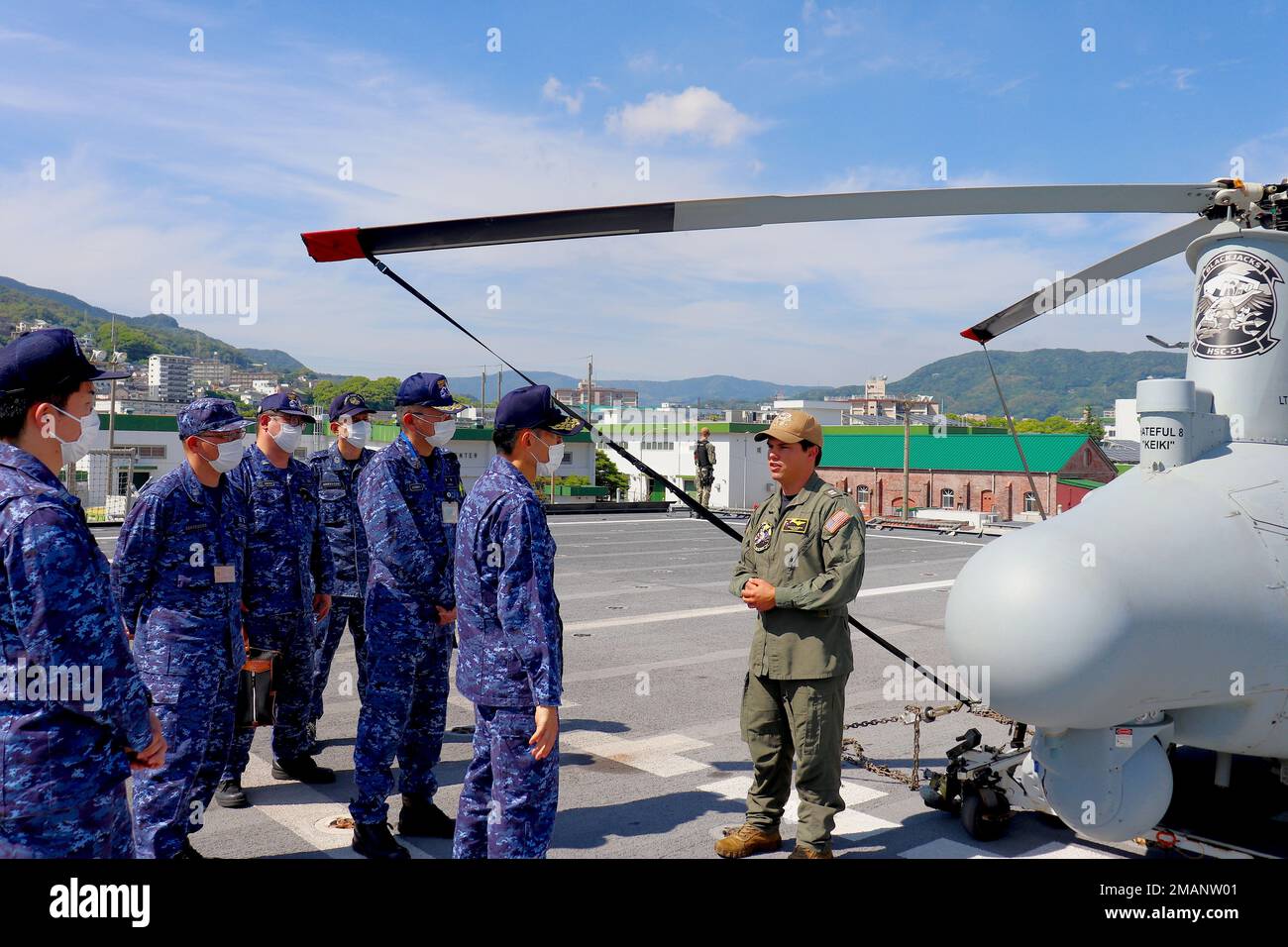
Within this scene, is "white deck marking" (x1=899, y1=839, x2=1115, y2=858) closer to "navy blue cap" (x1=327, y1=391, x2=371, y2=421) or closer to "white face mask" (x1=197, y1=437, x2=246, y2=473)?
"white face mask" (x1=197, y1=437, x2=246, y2=473)

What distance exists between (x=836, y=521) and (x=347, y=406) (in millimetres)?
3872

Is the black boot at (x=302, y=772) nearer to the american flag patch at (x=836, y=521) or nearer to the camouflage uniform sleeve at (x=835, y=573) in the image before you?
the camouflage uniform sleeve at (x=835, y=573)

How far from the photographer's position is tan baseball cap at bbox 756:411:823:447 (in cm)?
466

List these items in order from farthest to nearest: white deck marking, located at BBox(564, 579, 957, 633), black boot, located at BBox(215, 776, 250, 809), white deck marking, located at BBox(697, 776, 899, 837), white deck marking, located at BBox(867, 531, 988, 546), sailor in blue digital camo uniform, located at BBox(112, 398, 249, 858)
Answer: white deck marking, located at BBox(867, 531, 988, 546) → white deck marking, located at BBox(564, 579, 957, 633) → black boot, located at BBox(215, 776, 250, 809) → white deck marking, located at BBox(697, 776, 899, 837) → sailor in blue digital camo uniform, located at BBox(112, 398, 249, 858)

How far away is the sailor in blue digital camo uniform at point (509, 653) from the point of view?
357 cm

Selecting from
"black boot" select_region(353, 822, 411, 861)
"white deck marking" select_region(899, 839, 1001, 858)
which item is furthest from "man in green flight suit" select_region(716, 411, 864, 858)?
"black boot" select_region(353, 822, 411, 861)

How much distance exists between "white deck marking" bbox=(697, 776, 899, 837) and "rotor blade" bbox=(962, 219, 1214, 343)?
2928 millimetres

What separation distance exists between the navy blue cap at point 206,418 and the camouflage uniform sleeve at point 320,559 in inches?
53.5

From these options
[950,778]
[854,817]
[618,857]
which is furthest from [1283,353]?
[618,857]

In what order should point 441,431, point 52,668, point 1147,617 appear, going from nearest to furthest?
point 52,668 < point 1147,617 < point 441,431

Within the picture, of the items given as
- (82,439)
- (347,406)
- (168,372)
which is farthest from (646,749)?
(168,372)

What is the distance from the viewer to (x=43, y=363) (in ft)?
9.50

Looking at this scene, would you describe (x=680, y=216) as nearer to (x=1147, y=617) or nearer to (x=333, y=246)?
(x=333, y=246)
